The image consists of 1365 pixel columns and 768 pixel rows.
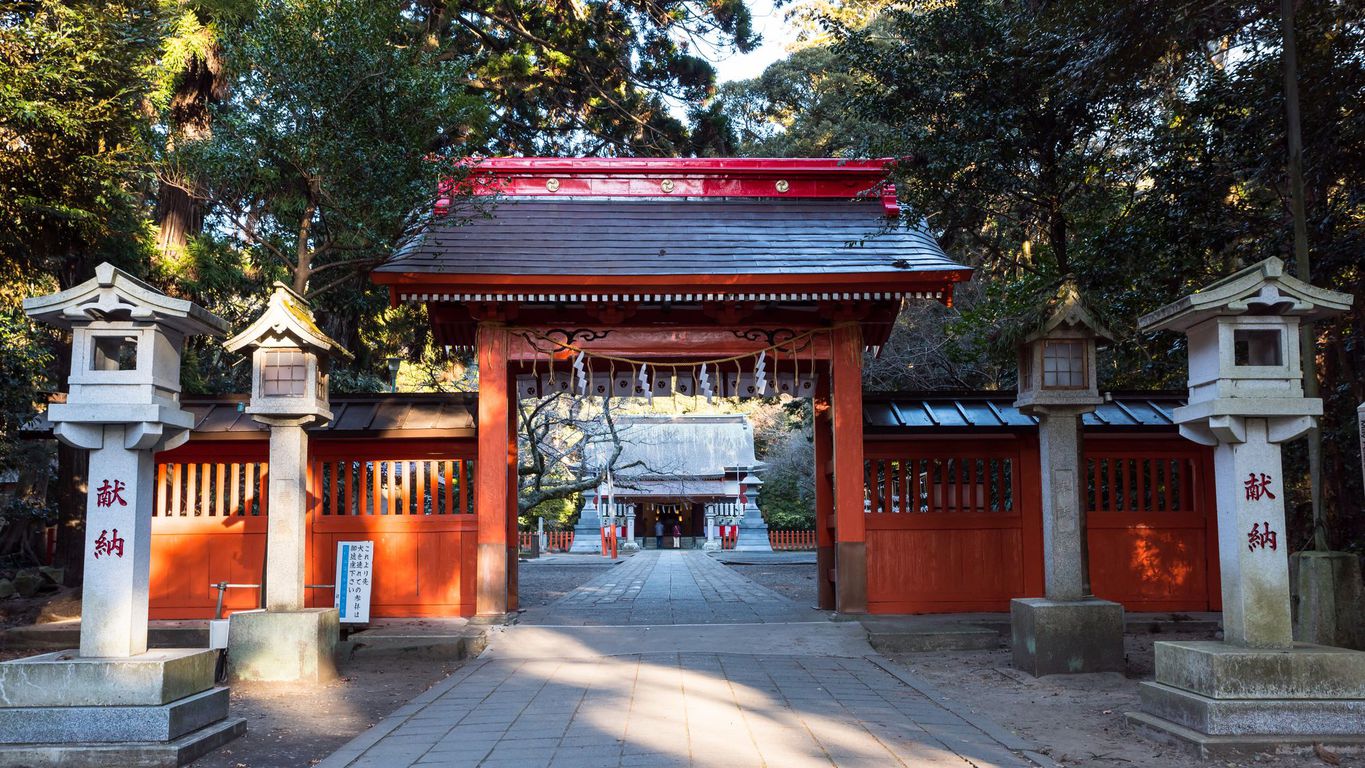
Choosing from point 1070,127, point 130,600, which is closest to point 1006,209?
point 1070,127

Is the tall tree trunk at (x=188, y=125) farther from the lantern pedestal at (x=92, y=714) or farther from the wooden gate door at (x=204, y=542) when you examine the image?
the lantern pedestal at (x=92, y=714)

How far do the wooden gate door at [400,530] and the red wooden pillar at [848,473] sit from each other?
4.22m

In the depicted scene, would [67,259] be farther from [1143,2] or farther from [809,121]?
[809,121]

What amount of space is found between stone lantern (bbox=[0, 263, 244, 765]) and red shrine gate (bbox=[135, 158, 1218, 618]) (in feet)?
13.5

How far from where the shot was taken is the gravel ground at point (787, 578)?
15303mm

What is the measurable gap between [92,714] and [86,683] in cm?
19

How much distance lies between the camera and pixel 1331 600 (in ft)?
21.8

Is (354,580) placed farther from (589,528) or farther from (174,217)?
(589,528)

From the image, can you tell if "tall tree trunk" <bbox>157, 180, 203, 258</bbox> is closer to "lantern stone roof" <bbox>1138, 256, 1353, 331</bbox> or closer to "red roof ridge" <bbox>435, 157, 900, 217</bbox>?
"red roof ridge" <bbox>435, 157, 900, 217</bbox>

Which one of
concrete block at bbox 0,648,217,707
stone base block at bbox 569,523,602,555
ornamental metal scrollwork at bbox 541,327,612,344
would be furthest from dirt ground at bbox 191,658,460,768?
stone base block at bbox 569,523,602,555

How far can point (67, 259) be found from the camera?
462 inches

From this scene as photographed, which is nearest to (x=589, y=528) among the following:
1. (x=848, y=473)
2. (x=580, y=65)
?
(x=580, y=65)

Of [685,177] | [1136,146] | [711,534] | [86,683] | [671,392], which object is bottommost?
[711,534]

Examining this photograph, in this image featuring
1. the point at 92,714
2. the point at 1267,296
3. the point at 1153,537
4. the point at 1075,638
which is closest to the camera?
the point at 92,714
